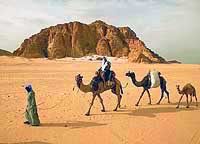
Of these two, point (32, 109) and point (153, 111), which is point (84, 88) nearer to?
point (32, 109)

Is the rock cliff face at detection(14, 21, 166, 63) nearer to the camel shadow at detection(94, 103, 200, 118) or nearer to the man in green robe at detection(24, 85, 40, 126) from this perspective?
the camel shadow at detection(94, 103, 200, 118)

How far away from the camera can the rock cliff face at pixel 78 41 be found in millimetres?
95875

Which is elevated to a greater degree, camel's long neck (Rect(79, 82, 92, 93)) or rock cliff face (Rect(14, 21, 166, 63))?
rock cliff face (Rect(14, 21, 166, 63))

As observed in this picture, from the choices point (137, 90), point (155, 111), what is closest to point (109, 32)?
point (137, 90)

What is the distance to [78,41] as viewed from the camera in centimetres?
9888

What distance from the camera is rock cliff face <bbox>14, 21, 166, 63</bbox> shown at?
95.9m

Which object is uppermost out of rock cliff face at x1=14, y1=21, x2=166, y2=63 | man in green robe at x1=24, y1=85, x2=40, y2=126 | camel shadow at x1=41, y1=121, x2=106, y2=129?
rock cliff face at x1=14, y1=21, x2=166, y2=63

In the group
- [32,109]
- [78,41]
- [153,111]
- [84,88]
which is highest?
[78,41]

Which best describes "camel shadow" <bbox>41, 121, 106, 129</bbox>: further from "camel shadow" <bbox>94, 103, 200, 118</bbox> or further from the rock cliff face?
the rock cliff face

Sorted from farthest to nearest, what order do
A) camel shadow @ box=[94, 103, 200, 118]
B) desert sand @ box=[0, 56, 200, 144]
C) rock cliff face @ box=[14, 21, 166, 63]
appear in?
1. rock cliff face @ box=[14, 21, 166, 63]
2. camel shadow @ box=[94, 103, 200, 118]
3. desert sand @ box=[0, 56, 200, 144]

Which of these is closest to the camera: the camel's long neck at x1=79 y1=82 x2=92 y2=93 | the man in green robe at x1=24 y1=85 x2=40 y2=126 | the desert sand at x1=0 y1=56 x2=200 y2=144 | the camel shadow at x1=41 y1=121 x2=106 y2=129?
the desert sand at x1=0 y1=56 x2=200 y2=144

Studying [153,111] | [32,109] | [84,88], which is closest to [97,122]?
[84,88]

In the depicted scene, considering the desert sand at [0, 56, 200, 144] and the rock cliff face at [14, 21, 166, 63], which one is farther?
the rock cliff face at [14, 21, 166, 63]

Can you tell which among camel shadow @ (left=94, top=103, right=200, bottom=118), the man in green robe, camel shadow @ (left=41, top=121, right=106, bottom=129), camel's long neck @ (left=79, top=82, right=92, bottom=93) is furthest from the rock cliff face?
the man in green robe
